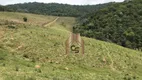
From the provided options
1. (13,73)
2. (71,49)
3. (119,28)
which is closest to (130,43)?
(119,28)

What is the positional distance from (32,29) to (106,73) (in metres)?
18.1

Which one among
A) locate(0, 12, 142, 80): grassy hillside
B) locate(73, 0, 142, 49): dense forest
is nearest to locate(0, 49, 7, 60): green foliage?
locate(0, 12, 142, 80): grassy hillside

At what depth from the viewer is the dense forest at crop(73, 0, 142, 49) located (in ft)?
245

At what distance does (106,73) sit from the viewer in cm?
3644

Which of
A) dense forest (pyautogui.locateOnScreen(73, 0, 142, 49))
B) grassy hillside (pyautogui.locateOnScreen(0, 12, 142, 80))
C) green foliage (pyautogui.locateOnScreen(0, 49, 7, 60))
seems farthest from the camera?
dense forest (pyautogui.locateOnScreen(73, 0, 142, 49))

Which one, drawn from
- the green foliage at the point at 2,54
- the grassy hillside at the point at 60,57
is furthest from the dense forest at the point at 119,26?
the green foliage at the point at 2,54

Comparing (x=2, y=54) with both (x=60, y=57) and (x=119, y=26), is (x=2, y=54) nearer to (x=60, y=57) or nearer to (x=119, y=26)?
(x=60, y=57)

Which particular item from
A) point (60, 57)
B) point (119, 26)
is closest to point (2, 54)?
point (60, 57)

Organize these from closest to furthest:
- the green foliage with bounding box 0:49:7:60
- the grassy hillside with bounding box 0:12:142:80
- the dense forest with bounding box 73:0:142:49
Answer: the green foliage with bounding box 0:49:7:60 → the grassy hillside with bounding box 0:12:142:80 → the dense forest with bounding box 73:0:142:49

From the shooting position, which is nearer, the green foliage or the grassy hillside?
the green foliage

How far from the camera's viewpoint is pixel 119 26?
87.1 metres

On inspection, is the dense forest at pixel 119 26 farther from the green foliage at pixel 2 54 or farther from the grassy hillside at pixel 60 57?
the green foliage at pixel 2 54

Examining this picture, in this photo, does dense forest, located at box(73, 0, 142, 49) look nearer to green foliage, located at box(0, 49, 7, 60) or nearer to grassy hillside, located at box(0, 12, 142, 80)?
grassy hillside, located at box(0, 12, 142, 80)

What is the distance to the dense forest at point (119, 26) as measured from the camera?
7453 centimetres
